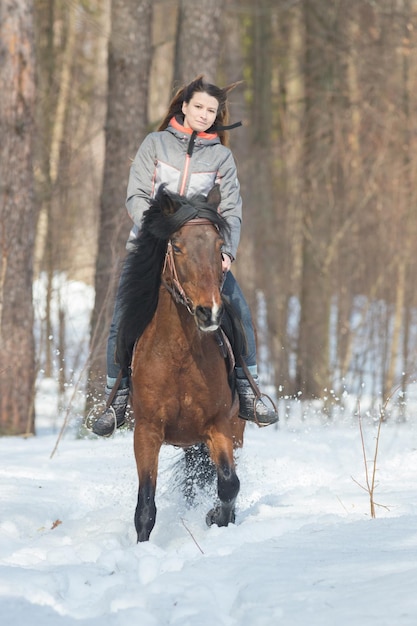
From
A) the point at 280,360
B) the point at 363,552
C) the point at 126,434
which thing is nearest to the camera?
the point at 363,552

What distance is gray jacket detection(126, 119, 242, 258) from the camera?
589 centimetres

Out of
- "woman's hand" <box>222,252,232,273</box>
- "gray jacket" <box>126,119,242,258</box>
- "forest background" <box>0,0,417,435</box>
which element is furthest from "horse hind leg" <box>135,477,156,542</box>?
"forest background" <box>0,0,417,435</box>

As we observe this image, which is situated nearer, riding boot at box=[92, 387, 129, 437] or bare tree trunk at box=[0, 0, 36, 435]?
riding boot at box=[92, 387, 129, 437]

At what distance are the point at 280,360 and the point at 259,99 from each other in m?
7.51

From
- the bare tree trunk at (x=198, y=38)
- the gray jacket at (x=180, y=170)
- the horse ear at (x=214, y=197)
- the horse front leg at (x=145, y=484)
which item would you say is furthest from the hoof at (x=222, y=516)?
the bare tree trunk at (x=198, y=38)

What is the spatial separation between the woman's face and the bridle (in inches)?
32.0

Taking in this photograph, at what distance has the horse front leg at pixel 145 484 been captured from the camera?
5.77 metres

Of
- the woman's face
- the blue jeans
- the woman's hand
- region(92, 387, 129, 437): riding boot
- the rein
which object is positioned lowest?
region(92, 387, 129, 437): riding boot

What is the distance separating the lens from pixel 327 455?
372 inches

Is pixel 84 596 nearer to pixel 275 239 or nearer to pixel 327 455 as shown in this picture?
pixel 327 455

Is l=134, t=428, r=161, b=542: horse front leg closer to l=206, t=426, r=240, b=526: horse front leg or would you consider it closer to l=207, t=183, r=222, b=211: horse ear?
l=206, t=426, r=240, b=526: horse front leg

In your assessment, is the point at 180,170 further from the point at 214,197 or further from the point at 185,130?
the point at 214,197

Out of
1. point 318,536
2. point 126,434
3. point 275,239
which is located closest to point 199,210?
point 318,536

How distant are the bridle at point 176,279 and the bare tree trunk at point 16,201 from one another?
202 inches
